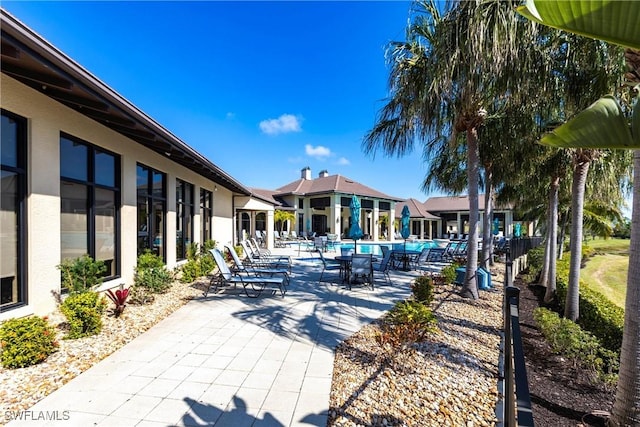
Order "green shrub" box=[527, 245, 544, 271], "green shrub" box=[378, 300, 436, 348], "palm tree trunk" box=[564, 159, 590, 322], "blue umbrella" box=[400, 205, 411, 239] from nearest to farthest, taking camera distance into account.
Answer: "green shrub" box=[378, 300, 436, 348] < "palm tree trunk" box=[564, 159, 590, 322] < "green shrub" box=[527, 245, 544, 271] < "blue umbrella" box=[400, 205, 411, 239]

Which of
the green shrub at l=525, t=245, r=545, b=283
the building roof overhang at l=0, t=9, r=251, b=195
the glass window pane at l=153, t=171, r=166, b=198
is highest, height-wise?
the building roof overhang at l=0, t=9, r=251, b=195

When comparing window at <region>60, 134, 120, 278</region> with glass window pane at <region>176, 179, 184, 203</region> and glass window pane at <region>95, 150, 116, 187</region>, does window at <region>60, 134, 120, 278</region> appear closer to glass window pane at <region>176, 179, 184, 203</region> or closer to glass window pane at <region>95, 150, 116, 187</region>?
glass window pane at <region>95, 150, 116, 187</region>

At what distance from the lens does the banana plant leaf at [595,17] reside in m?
0.82

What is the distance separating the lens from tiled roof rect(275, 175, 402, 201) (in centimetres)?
2897

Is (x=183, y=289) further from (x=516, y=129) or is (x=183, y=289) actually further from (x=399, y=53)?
(x=516, y=129)

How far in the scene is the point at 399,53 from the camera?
6582 millimetres

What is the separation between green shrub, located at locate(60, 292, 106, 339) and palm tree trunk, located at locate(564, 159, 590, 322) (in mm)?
9250

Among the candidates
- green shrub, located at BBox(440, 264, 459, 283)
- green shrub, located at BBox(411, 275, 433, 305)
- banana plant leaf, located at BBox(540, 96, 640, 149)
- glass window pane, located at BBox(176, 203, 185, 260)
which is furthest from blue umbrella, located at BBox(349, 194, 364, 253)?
banana plant leaf, located at BBox(540, 96, 640, 149)

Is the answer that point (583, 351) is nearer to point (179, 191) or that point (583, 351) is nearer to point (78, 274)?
point (78, 274)

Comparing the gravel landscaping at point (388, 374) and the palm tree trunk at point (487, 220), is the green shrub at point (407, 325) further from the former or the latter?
the palm tree trunk at point (487, 220)

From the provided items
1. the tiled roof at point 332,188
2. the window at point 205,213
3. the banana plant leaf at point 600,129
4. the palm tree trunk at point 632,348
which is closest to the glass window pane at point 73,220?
the window at point 205,213

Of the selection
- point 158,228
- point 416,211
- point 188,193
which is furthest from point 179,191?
point 416,211

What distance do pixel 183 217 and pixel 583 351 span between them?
1051cm

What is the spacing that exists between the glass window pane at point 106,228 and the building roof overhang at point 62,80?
58.0 inches
